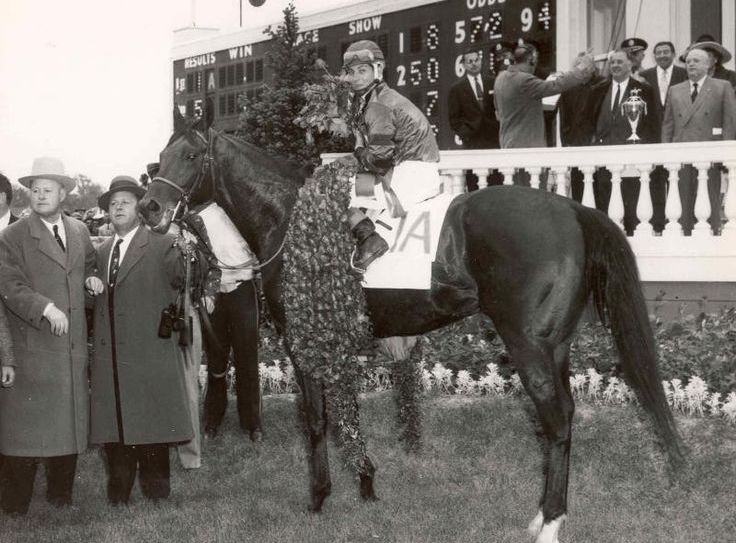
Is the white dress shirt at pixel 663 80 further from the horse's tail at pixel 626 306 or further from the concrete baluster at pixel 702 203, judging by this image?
the horse's tail at pixel 626 306

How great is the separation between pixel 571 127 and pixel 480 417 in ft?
12.3

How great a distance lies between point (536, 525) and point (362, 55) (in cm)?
273

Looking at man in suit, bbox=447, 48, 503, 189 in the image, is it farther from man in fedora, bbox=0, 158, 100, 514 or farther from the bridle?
man in fedora, bbox=0, 158, 100, 514

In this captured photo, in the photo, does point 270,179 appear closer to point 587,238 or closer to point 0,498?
point 587,238

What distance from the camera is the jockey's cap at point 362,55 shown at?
5.25 m

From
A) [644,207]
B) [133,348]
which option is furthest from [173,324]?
[644,207]

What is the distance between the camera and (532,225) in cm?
491

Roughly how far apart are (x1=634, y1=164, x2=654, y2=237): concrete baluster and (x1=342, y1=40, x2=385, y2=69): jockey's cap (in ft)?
11.6

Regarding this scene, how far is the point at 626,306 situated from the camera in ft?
16.1

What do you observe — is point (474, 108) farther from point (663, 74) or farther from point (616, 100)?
point (663, 74)

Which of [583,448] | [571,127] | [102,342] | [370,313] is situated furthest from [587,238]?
[571,127]

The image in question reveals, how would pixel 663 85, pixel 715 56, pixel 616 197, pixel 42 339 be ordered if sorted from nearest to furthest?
pixel 42 339 < pixel 616 197 < pixel 715 56 < pixel 663 85

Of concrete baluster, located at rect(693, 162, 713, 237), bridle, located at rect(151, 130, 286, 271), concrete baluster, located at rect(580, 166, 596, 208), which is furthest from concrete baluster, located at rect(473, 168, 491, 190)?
bridle, located at rect(151, 130, 286, 271)

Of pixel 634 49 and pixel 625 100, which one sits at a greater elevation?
pixel 634 49
